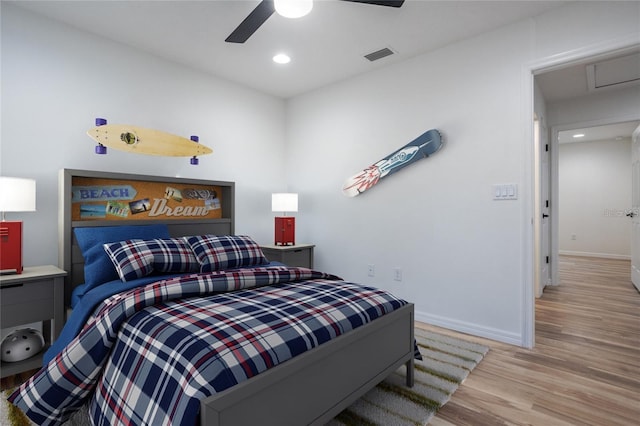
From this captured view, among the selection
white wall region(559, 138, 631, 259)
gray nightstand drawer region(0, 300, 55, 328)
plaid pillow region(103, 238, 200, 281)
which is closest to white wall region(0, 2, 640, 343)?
gray nightstand drawer region(0, 300, 55, 328)

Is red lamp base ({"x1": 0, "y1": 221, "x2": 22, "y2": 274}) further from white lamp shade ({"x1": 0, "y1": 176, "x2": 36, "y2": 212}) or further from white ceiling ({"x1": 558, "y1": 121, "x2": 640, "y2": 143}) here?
white ceiling ({"x1": 558, "y1": 121, "x2": 640, "y2": 143})

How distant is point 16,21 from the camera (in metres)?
2.39

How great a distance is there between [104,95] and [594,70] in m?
4.45

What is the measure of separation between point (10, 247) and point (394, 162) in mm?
2952

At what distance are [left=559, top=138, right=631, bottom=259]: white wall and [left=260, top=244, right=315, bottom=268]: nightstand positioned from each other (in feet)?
20.3

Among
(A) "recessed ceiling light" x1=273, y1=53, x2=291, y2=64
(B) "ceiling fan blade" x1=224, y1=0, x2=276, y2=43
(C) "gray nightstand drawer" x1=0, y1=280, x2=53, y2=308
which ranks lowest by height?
(C) "gray nightstand drawer" x1=0, y1=280, x2=53, y2=308

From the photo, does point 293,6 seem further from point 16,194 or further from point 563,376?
point 563,376

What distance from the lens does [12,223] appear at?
212 cm

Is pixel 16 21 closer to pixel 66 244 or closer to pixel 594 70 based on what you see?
pixel 66 244

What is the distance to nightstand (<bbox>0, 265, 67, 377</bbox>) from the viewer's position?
2.01 meters

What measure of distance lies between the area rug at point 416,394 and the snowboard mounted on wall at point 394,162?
5.25 feet

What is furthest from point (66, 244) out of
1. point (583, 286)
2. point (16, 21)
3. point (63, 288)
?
point (583, 286)

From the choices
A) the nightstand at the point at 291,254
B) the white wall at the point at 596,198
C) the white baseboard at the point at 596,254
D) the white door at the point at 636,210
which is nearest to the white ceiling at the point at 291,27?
the nightstand at the point at 291,254

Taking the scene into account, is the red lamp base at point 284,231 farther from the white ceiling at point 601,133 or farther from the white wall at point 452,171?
the white ceiling at point 601,133
